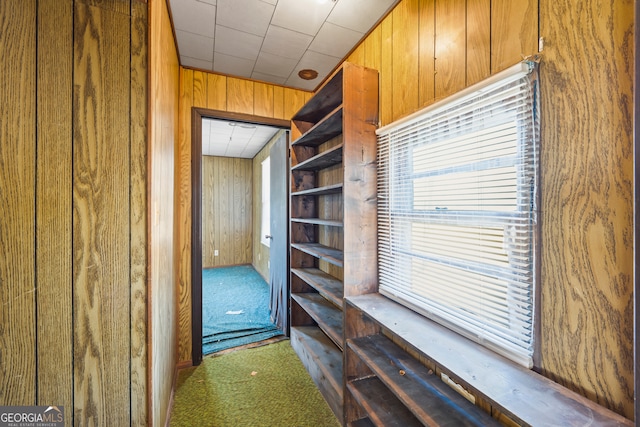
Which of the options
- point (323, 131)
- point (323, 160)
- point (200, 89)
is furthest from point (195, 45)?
point (323, 160)

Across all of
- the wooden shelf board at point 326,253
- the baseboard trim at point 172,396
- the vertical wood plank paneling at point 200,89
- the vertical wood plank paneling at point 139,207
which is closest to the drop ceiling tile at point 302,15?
the vertical wood plank paneling at point 139,207

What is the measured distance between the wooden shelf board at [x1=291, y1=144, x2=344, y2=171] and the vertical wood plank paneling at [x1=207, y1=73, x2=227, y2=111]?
85cm

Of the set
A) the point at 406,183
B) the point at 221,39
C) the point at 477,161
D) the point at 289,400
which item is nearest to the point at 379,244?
the point at 406,183

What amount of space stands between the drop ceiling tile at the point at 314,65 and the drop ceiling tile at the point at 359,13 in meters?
0.38

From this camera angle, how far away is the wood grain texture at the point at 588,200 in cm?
72

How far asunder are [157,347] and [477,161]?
5.54ft

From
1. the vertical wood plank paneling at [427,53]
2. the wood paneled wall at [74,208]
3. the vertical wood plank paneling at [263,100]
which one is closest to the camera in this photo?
the wood paneled wall at [74,208]

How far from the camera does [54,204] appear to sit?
107cm

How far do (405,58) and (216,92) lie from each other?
1.67 metres

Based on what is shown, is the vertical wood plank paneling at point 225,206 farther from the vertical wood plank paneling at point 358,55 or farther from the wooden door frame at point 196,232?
the vertical wood plank paneling at point 358,55

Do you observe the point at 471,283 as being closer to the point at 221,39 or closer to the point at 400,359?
the point at 400,359

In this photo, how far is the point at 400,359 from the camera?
1387mm

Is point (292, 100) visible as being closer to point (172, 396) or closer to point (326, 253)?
point (326, 253)

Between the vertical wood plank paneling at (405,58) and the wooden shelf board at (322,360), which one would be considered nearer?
the vertical wood plank paneling at (405,58)
